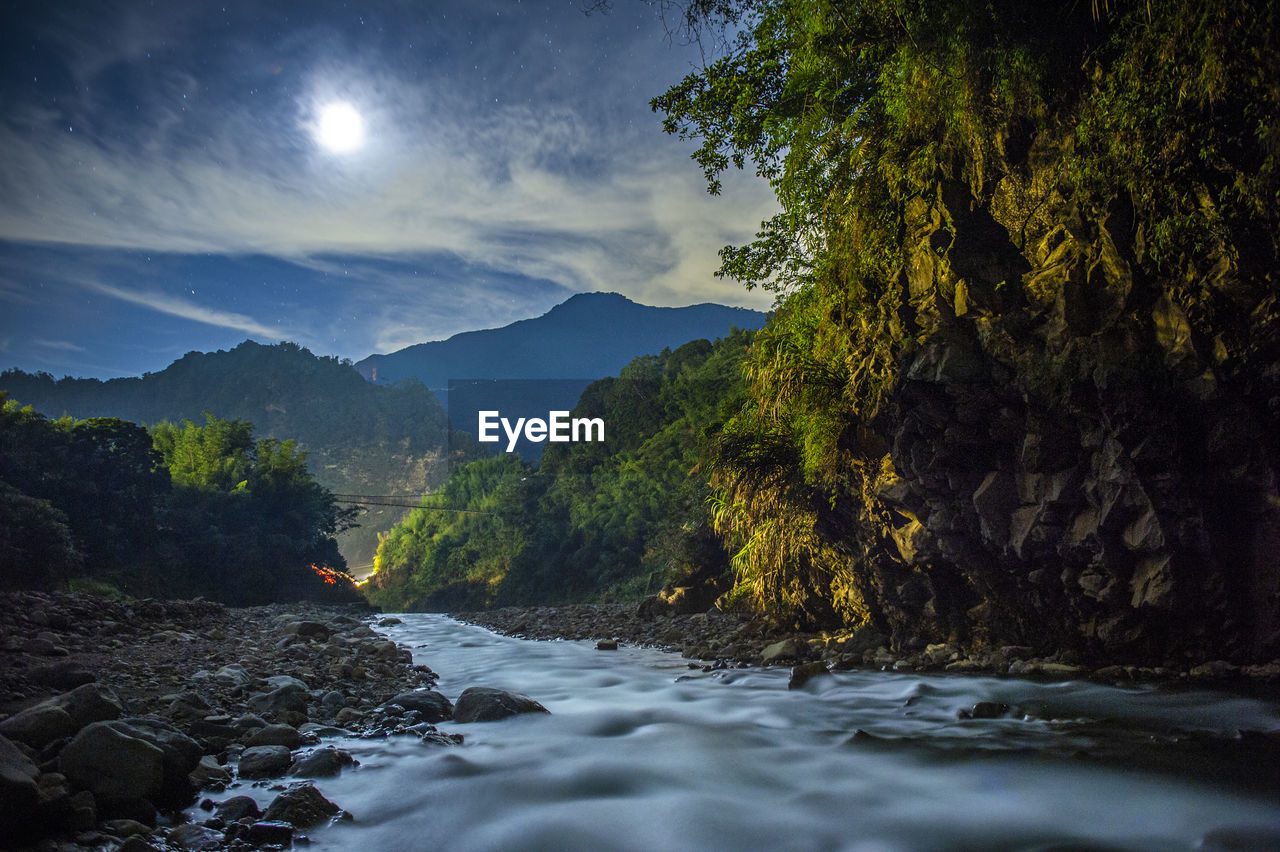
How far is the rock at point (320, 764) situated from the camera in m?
4.95

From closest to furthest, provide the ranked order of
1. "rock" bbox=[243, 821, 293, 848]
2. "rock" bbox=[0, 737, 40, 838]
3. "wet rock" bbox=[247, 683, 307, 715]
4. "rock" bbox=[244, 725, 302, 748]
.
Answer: "rock" bbox=[0, 737, 40, 838]
"rock" bbox=[243, 821, 293, 848]
"rock" bbox=[244, 725, 302, 748]
"wet rock" bbox=[247, 683, 307, 715]

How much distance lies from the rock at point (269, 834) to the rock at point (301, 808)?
0.38 ft

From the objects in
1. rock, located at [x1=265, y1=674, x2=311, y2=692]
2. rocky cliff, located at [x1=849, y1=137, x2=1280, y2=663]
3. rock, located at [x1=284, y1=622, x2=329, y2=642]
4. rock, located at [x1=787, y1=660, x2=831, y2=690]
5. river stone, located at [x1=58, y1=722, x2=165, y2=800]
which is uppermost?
rocky cliff, located at [x1=849, y1=137, x2=1280, y2=663]

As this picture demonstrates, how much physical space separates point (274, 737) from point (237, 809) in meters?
1.63

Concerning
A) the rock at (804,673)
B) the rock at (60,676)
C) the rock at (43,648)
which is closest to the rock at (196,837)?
the rock at (60,676)

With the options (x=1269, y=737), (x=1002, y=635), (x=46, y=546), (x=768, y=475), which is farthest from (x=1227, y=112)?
(x=46, y=546)

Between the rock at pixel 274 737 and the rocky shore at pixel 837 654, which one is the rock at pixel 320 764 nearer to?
the rock at pixel 274 737

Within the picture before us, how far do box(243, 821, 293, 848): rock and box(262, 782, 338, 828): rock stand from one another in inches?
4.5

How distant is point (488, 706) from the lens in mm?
7371

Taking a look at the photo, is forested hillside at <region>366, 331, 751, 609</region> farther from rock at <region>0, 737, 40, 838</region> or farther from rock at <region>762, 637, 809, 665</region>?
rock at <region>0, 737, 40, 838</region>

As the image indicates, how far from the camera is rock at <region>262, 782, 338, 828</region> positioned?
3955mm

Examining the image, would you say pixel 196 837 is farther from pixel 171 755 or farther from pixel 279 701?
pixel 279 701

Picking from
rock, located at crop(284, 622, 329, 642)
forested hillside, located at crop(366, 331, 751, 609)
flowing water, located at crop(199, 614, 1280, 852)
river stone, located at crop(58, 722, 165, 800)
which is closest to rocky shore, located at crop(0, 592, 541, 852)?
river stone, located at crop(58, 722, 165, 800)

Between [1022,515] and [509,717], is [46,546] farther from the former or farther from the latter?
[1022,515]
